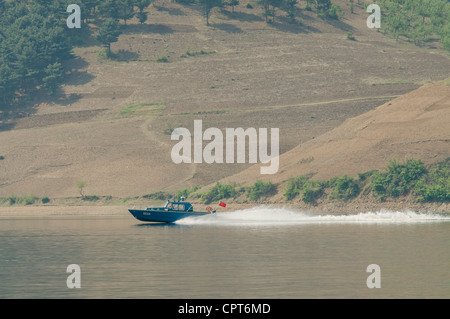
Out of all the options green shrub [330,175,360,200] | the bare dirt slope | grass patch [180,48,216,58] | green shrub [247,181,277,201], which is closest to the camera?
green shrub [330,175,360,200]

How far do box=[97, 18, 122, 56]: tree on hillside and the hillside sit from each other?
3.15 m

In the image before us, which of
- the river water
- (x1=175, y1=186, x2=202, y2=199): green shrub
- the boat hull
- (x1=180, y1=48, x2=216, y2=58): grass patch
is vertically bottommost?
the river water

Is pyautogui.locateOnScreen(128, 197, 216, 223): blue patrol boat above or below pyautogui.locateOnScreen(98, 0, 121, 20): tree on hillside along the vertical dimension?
below

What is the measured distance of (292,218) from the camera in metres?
82.8

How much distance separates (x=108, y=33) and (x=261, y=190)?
88508mm

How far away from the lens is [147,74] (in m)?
166

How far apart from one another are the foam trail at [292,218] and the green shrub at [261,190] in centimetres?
653

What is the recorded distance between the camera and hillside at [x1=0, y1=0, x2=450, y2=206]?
336 feet

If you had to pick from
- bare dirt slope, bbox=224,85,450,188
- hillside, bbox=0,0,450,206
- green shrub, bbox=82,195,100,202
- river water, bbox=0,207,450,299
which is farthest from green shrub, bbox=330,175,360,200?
green shrub, bbox=82,195,100,202

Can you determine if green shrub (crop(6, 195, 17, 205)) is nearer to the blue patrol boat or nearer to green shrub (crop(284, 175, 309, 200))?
green shrub (crop(284, 175, 309, 200))

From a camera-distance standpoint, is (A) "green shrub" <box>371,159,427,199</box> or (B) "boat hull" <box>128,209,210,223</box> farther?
(A) "green shrub" <box>371,159,427,199</box>

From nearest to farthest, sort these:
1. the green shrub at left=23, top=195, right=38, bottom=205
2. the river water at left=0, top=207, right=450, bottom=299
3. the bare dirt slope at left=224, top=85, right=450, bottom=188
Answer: the river water at left=0, top=207, right=450, bottom=299 → the bare dirt slope at left=224, top=85, right=450, bottom=188 → the green shrub at left=23, top=195, right=38, bottom=205

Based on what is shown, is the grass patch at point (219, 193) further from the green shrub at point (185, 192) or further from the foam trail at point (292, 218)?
the foam trail at point (292, 218)
